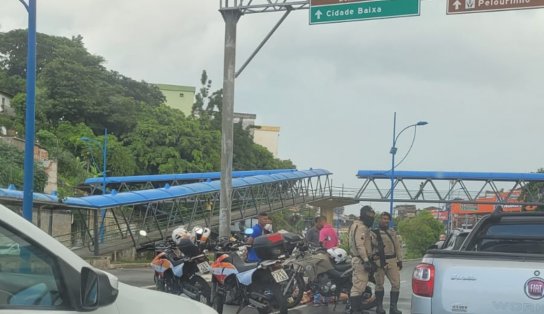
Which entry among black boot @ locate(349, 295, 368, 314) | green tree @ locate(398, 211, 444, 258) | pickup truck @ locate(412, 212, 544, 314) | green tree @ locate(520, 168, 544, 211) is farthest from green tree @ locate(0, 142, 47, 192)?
green tree @ locate(398, 211, 444, 258)

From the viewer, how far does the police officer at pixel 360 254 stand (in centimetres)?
945

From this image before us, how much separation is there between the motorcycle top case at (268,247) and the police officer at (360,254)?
1672mm

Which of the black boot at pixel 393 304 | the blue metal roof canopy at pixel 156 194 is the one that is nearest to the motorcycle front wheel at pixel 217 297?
the black boot at pixel 393 304

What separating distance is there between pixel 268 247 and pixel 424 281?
371 cm

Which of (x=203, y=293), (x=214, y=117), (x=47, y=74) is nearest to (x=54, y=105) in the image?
(x=47, y=74)

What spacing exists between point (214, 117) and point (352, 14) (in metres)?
53.7

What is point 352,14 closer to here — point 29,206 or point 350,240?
point 350,240

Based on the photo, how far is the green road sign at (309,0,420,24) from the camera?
13141 mm

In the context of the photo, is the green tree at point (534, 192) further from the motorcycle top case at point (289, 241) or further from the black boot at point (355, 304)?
the motorcycle top case at point (289, 241)

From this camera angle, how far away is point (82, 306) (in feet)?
7.98

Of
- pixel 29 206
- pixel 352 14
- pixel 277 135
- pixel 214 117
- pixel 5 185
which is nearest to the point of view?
pixel 29 206

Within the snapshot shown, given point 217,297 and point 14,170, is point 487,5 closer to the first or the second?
point 217,297

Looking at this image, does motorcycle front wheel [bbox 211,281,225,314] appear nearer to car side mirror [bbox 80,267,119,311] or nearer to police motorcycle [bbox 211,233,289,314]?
police motorcycle [bbox 211,233,289,314]

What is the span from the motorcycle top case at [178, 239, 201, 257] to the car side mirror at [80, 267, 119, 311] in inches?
263
